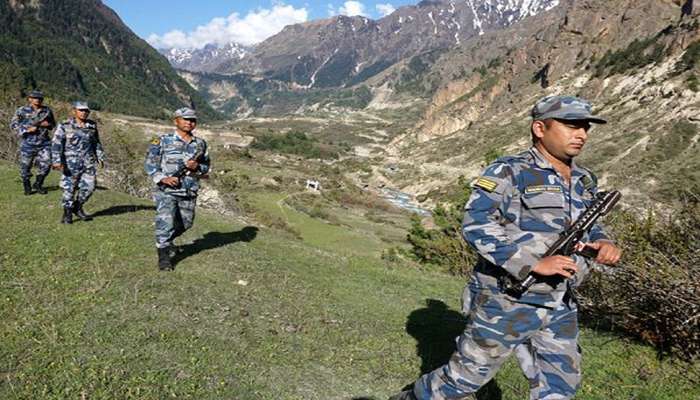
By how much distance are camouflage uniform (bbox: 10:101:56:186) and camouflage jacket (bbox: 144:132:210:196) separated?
7423 mm

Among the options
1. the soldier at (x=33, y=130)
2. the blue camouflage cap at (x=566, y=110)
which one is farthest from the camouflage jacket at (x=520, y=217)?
the soldier at (x=33, y=130)

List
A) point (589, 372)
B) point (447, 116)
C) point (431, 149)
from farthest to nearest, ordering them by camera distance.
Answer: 1. point (447, 116)
2. point (431, 149)
3. point (589, 372)

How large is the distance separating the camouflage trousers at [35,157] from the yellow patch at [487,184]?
14297 mm

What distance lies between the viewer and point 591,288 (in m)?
8.14

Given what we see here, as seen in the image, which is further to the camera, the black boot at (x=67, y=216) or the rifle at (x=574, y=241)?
the black boot at (x=67, y=216)

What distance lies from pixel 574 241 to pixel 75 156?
1092cm

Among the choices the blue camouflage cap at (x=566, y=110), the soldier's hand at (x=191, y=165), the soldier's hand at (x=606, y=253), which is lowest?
the soldier's hand at (x=191, y=165)

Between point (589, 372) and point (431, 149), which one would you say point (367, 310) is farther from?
point (431, 149)

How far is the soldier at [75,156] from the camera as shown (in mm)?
11211

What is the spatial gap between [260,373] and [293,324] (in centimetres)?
171

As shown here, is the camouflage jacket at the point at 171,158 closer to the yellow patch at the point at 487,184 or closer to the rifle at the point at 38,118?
the yellow patch at the point at 487,184

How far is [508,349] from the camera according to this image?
3721 millimetres

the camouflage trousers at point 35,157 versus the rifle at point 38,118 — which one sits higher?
the rifle at point 38,118

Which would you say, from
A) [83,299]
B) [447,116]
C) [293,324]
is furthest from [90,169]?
[447,116]
